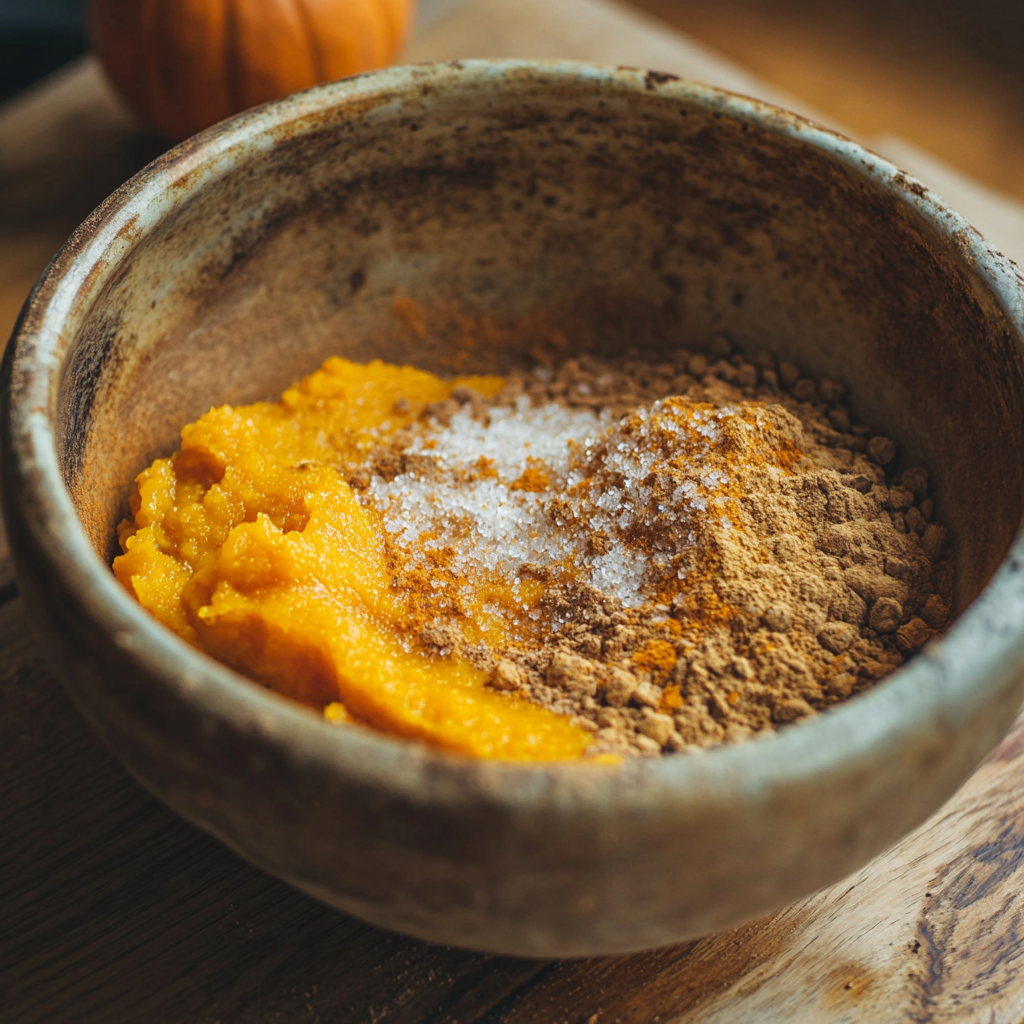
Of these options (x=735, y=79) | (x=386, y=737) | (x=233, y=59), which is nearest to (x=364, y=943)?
(x=386, y=737)

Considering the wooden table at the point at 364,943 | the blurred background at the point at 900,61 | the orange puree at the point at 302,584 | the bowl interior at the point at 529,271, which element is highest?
the blurred background at the point at 900,61

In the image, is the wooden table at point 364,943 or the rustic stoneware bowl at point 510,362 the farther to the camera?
the wooden table at point 364,943

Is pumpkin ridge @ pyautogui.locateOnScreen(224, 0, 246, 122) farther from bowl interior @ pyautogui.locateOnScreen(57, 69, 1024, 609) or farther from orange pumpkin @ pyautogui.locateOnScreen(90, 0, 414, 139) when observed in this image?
bowl interior @ pyautogui.locateOnScreen(57, 69, 1024, 609)

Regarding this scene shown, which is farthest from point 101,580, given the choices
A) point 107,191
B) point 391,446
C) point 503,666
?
point 107,191

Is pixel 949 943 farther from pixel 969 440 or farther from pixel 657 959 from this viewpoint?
pixel 969 440

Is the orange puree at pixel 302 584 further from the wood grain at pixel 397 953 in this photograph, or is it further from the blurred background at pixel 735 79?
the blurred background at pixel 735 79

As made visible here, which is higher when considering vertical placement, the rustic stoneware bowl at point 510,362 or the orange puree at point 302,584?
the rustic stoneware bowl at point 510,362

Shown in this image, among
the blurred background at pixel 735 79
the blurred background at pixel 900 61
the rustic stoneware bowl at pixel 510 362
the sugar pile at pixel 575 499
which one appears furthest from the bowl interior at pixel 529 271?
the blurred background at pixel 900 61

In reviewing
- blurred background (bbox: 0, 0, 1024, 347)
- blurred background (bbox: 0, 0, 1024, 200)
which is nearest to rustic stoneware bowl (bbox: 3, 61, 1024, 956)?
blurred background (bbox: 0, 0, 1024, 347)

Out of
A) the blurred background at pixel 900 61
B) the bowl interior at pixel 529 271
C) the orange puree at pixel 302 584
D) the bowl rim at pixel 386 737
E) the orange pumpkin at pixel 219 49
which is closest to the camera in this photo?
the bowl rim at pixel 386 737
